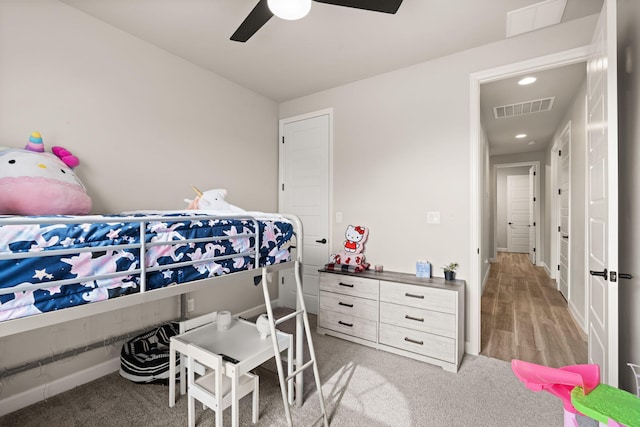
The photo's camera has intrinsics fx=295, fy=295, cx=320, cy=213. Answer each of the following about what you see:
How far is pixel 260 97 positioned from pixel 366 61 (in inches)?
53.2

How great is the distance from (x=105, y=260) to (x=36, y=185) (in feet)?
2.74

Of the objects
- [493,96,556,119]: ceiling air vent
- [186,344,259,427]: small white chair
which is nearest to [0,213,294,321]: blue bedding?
[186,344,259,427]: small white chair

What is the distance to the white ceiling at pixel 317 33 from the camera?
1.98 m

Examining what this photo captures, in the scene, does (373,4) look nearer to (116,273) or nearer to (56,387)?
(116,273)

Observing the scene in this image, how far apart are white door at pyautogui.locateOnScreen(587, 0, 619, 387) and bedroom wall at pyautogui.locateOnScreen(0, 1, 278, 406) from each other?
9.44 ft

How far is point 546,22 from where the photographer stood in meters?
2.13

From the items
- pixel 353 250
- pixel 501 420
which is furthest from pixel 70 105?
pixel 501 420

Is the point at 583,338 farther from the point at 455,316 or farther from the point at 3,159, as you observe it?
the point at 3,159

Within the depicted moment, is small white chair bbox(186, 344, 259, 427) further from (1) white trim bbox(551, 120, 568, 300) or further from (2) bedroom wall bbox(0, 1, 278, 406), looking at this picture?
(1) white trim bbox(551, 120, 568, 300)

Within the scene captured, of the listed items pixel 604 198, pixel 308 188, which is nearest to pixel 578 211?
pixel 604 198

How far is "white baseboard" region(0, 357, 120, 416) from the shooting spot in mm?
1751

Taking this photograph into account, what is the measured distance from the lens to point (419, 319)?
7.78 ft

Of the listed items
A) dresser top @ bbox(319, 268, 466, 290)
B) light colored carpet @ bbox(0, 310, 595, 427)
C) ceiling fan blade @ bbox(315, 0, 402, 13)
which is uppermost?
ceiling fan blade @ bbox(315, 0, 402, 13)

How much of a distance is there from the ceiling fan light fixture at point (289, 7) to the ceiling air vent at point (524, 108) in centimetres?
340
